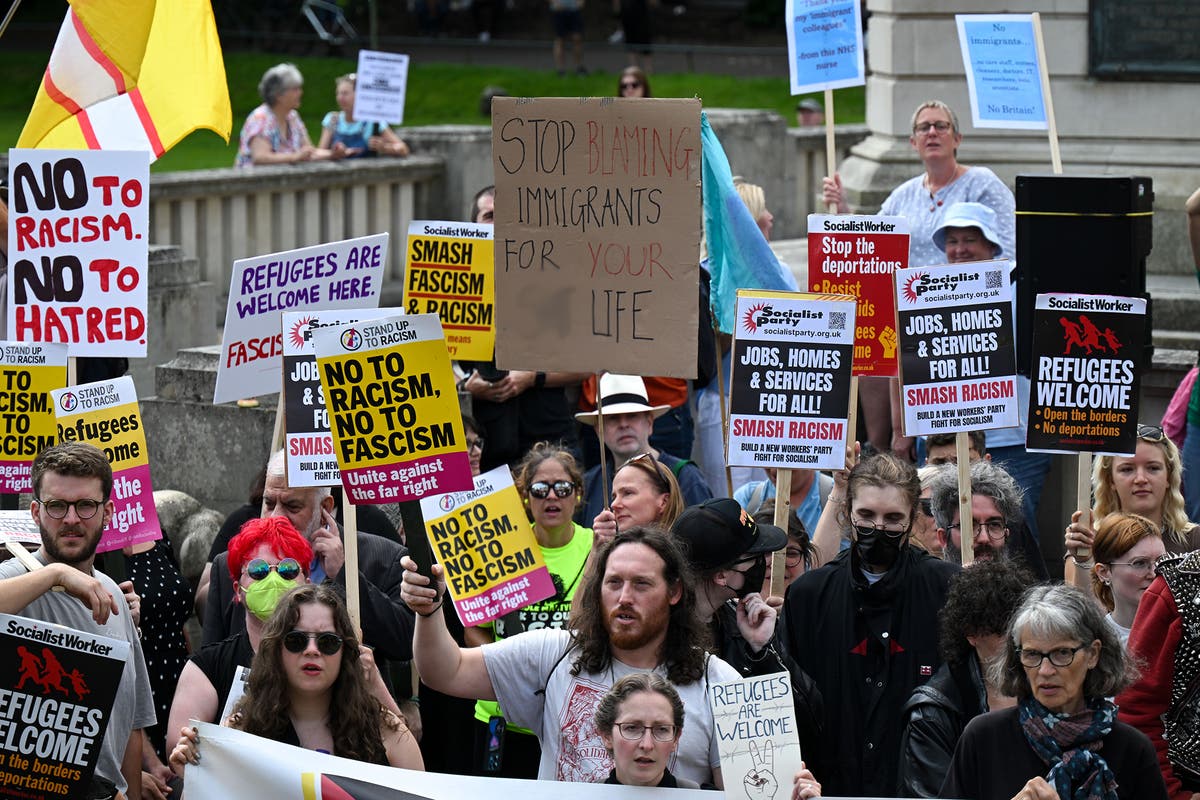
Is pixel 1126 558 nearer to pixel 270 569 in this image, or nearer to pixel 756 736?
pixel 756 736

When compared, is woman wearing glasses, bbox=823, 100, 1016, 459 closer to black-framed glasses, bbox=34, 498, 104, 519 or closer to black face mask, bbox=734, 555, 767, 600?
black face mask, bbox=734, 555, 767, 600

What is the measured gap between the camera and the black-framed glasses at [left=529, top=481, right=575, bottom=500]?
8.02m

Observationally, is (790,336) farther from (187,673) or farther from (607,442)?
(187,673)

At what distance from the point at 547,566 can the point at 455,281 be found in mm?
2252

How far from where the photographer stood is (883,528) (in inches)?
272

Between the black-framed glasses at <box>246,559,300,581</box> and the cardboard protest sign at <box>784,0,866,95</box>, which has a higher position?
the cardboard protest sign at <box>784,0,866,95</box>

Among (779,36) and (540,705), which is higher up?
(779,36)

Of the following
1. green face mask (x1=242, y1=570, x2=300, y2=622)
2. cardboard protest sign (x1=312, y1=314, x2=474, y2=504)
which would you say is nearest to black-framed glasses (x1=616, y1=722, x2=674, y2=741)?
cardboard protest sign (x1=312, y1=314, x2=474, y2=504)

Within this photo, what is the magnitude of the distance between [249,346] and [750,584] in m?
2.63

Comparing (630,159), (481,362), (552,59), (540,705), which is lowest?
(540,705)

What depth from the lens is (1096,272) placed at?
8664 millimetres

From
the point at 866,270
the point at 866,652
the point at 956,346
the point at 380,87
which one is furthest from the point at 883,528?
the point at 380,87

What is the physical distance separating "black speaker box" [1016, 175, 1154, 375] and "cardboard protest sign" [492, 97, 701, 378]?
6.25 ft

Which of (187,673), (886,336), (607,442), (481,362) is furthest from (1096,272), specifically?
(187,673)
